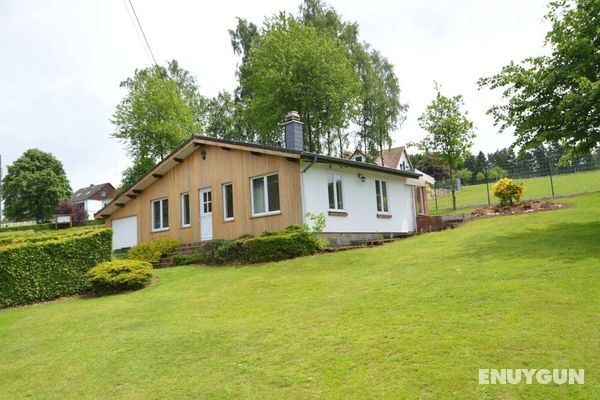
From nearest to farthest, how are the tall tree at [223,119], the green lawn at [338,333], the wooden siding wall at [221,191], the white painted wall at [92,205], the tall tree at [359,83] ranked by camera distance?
the green lawn at [338,333]
the wooden siding wall at [221,191]
the tall tree at [359,83]
the tall tree at [223,119]
the white painted wall at [92,205]

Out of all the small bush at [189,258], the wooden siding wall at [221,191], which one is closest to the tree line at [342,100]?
the wooden siding wall at [221,191]

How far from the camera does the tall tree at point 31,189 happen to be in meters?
57.8

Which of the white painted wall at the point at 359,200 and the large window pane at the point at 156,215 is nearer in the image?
the white painted wall at the point at 359,200

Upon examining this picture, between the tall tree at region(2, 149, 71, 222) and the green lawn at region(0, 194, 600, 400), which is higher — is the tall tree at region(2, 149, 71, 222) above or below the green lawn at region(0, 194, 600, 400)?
above

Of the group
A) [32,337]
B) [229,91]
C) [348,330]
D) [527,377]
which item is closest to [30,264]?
[32,337]

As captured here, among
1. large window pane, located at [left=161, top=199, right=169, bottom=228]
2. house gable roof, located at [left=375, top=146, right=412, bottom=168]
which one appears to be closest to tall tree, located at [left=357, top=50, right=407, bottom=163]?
house gable roof, located at [left=375, top=146, right=412, bottom=168]

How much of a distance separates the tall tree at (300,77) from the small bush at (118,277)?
18.2 metres

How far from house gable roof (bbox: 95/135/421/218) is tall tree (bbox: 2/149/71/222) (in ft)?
139

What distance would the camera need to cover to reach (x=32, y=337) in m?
7.95

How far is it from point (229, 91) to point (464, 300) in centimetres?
3592

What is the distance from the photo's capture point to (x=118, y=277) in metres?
11.6

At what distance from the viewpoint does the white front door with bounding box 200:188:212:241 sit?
18.5 meters

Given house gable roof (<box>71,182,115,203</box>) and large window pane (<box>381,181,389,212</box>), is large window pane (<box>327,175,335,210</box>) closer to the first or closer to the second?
large window pane (<box>381,181,389,212</box>)

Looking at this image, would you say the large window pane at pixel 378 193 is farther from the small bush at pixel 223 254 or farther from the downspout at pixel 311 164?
the small bush at pixel 223 254
